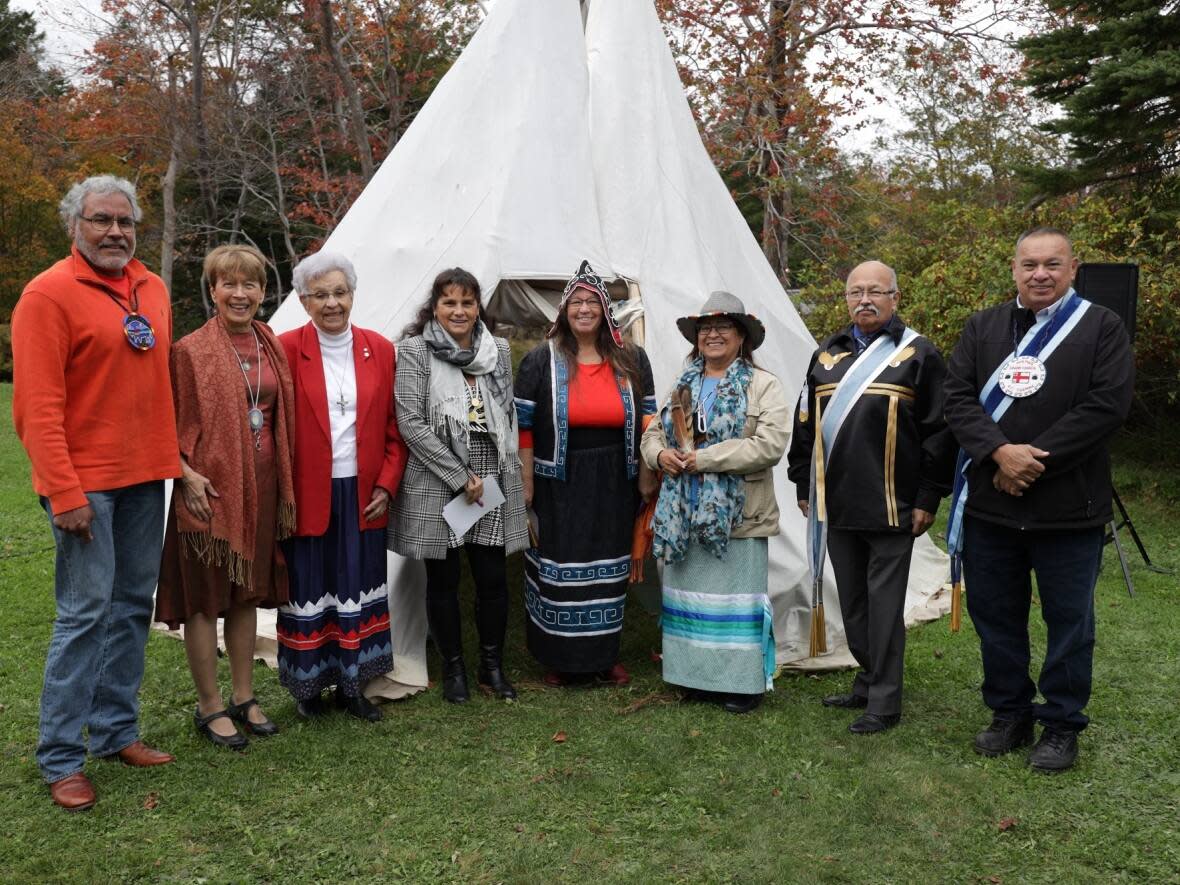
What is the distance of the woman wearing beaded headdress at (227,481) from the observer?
306 centimetres

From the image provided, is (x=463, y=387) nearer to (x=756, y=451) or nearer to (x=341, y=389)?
(x=341, y=389)

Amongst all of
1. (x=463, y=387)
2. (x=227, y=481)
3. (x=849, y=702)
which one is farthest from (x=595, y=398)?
(x=849, y=702)

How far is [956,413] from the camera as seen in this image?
9.91ft

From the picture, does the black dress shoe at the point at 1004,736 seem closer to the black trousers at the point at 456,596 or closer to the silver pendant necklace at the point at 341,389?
the black trousers at the point at 456,596

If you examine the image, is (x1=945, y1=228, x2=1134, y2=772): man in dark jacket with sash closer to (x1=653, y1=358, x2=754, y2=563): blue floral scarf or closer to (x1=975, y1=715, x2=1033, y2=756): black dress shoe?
(x1=975, y1=715, x2=1033, y2=756): black dress shoe

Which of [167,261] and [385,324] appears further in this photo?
[167,261]

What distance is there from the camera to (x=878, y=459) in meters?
3.29

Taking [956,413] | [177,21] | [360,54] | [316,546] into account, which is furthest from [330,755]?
[177,21]

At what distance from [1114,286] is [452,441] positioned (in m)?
3.24

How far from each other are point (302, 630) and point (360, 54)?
11.4 metres

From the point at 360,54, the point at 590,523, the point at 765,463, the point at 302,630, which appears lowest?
the point at 302,630

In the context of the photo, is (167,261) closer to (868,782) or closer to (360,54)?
(360,54)

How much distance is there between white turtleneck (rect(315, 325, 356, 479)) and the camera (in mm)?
3338

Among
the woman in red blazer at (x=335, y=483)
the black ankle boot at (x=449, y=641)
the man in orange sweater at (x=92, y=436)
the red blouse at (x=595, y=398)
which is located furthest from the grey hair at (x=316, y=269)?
the black ankle boot at (x=449, y=641)
